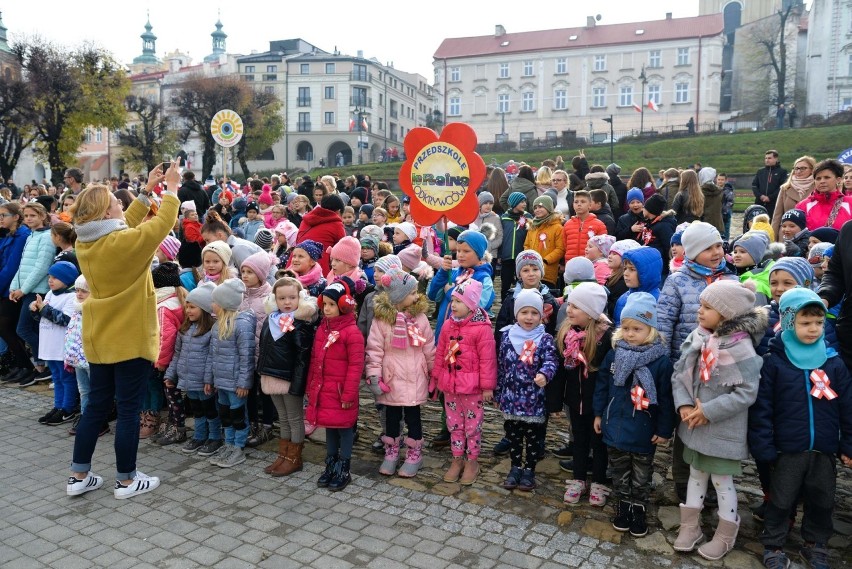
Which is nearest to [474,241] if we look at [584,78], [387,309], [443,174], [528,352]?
[443,174]

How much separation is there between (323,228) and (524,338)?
11.2 feet

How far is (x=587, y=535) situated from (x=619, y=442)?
65cm

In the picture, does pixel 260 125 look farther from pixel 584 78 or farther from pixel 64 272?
pixel 64 272

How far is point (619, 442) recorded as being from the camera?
449cm

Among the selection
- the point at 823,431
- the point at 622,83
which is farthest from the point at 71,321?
the point at 622,83

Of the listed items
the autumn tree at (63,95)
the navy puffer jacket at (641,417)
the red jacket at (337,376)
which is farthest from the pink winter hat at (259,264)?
the autumn tree at (63,95)

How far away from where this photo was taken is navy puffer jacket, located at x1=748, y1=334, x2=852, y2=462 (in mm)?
4004

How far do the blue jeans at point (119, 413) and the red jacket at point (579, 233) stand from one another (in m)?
5.08

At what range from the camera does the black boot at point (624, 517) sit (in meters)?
4.44

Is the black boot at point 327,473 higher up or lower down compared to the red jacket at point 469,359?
lower down

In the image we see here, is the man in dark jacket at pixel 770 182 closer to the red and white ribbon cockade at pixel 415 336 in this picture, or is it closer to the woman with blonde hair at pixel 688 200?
the woman with blonde hair at pixel 688 200

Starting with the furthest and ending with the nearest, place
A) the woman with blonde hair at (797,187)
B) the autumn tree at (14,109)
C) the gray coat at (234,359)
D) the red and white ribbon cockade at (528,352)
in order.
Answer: the autumn tree at (14,109)
the woman with blonde hair at (797,187)
the gray coat at (234,359)
the red and white ribbon cockade at (528,352)

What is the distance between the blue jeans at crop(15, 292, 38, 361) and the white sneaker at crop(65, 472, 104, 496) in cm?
342

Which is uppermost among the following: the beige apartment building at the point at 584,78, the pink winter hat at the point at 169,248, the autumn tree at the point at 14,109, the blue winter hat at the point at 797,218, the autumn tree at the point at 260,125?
the beige apartment building at the point at 584,78
